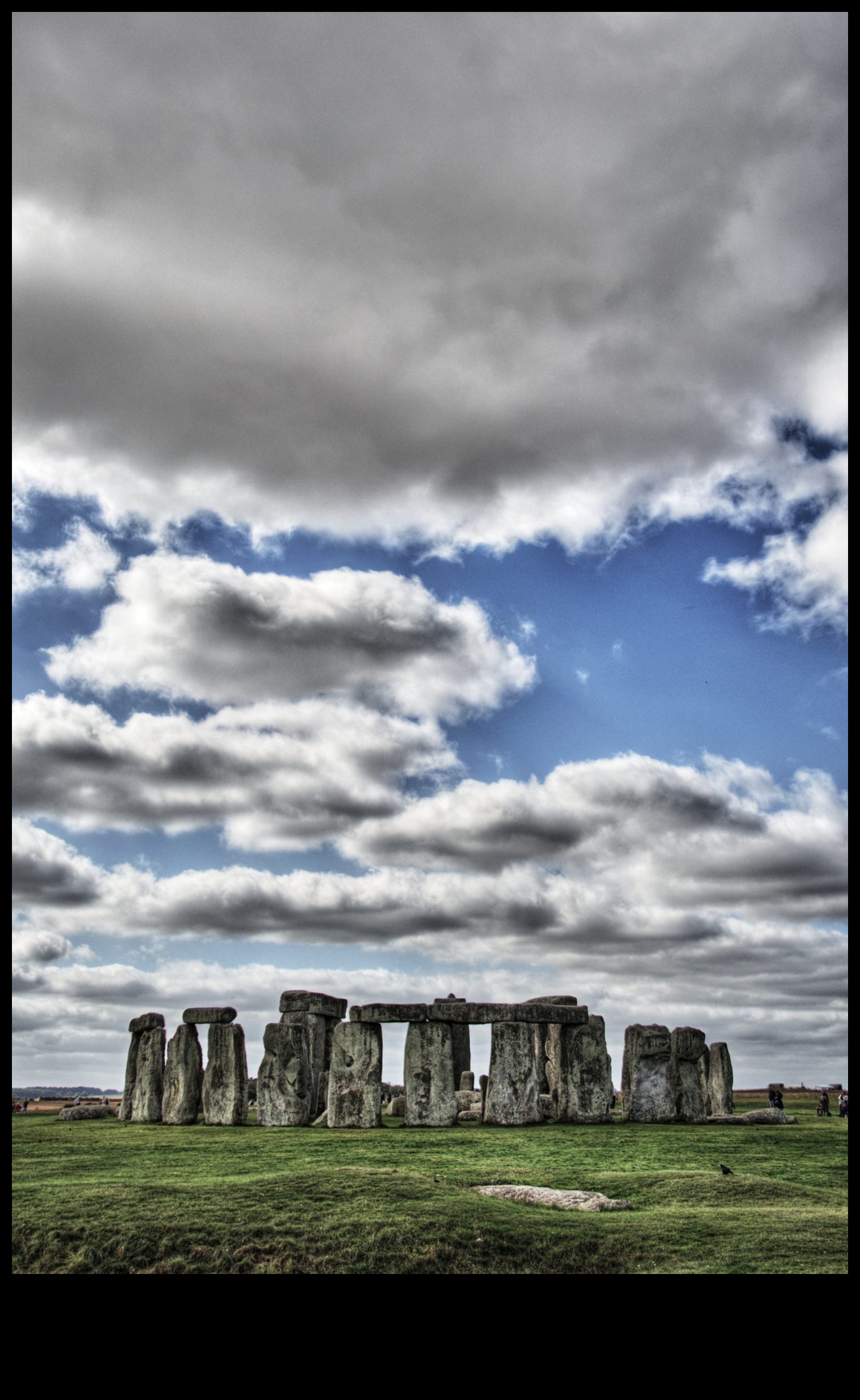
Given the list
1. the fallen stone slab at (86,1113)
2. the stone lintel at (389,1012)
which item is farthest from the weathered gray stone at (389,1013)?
the fallen stone slab at (86,1113)

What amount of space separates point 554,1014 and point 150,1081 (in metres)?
9.52

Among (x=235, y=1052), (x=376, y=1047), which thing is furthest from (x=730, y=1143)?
(x=235, y=1052)

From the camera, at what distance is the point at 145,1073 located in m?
26.1

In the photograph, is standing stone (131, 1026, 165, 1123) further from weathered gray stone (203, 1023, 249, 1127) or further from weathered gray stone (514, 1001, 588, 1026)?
weathered gray stone (514, 1001, 588, 1026)

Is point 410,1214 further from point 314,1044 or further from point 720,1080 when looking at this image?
point 720,1080

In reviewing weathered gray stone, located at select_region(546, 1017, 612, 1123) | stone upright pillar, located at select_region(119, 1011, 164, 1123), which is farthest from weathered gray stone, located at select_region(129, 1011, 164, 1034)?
weathered gray stone, located at select_region(546, 1017, 612, 1123)

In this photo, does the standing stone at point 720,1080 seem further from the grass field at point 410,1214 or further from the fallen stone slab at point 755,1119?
the grass field at point 410,1214

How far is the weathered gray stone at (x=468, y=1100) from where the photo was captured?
90.0ft

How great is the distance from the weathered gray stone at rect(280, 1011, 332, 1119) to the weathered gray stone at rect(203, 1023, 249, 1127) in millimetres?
1184
